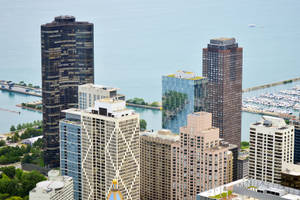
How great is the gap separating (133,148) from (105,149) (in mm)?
899

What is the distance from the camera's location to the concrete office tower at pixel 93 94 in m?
31.5

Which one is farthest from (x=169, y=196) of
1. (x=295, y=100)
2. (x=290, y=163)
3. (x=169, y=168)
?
(x=295, y=100)

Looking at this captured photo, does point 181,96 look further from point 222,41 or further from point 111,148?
point 111,148

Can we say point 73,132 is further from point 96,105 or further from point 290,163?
point 290,163

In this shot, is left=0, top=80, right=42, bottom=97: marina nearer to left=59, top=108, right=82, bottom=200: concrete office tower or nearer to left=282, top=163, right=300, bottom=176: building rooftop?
left=59, top=108, right=82, bottom=200: concrete office tower

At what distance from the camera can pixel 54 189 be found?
26.2 m

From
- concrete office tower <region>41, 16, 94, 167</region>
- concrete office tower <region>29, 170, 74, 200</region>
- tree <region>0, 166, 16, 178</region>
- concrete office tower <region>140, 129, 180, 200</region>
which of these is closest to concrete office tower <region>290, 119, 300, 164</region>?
concrete office tower <region>140, 129, 180, 200</region>

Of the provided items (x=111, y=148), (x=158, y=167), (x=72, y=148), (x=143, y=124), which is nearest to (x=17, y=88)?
(x=143, y=124)

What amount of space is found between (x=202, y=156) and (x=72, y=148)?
16.1 feet

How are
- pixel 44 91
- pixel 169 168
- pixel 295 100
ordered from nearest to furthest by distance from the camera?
pixel 169 168
pixel 44 91
pixel 295 100

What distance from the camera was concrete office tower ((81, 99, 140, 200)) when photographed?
2641 centimetres

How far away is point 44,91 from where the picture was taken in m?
36.6

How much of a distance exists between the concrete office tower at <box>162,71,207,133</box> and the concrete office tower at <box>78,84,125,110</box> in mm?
3233

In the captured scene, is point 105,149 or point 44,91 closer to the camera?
point 105,149
